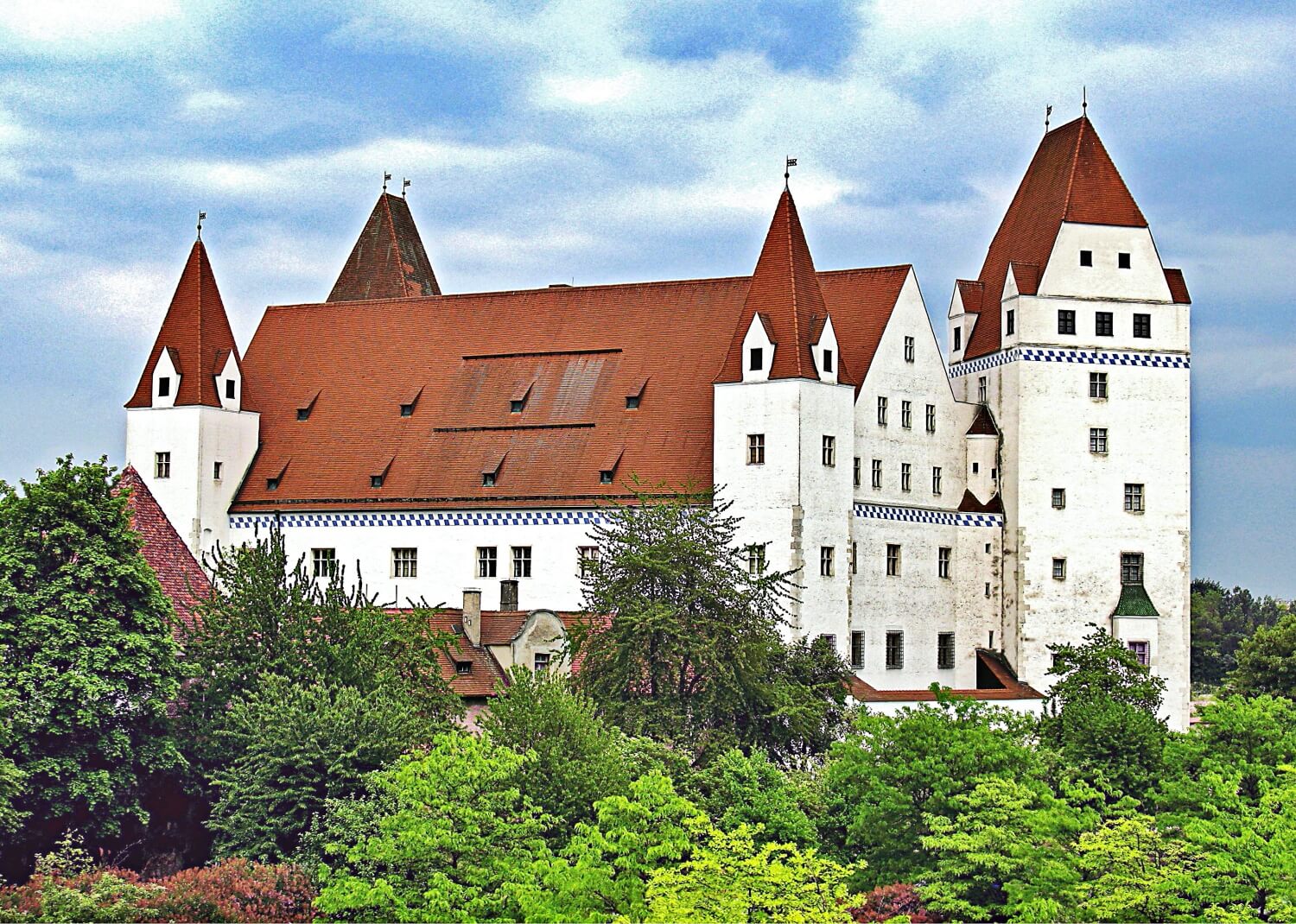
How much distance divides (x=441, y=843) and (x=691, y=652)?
1369 cm

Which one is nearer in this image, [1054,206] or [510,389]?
[510,389]

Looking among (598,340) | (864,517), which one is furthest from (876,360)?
(598,340)

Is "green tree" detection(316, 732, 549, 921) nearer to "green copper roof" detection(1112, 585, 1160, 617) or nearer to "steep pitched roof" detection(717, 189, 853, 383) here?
"steep pitched roof" detection(717, 189, 853, 383)

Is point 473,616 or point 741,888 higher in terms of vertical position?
point 473,616

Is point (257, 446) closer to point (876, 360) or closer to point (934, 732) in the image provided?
point (876, 360)

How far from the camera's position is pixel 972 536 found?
226ft

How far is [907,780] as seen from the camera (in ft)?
151

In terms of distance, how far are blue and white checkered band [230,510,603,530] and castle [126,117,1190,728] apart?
0.27ft

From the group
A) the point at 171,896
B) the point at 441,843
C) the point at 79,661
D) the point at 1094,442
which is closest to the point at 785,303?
the point at 1094,442

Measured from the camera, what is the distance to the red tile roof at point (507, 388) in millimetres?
66812

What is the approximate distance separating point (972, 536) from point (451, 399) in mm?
16721

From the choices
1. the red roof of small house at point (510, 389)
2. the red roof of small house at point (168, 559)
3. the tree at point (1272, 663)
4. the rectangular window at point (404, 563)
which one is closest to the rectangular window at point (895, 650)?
the red roof of small house at point (510, 389)

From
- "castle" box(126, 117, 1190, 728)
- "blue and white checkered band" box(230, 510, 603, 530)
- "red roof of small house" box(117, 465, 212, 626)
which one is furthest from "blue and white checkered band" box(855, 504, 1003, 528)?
"red roof of small house" box(117, 465, 212, 626)

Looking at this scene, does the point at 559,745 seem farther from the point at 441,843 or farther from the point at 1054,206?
the point at 1054,206
